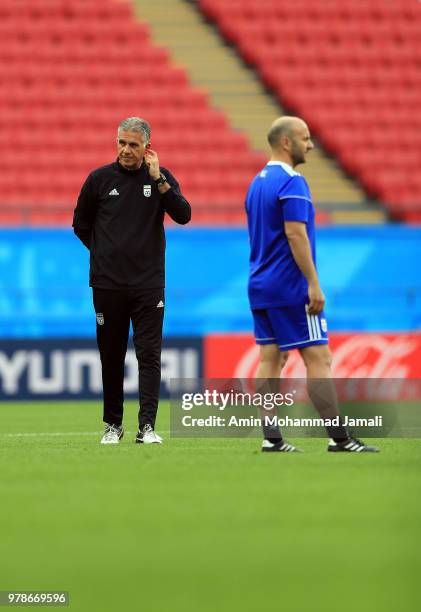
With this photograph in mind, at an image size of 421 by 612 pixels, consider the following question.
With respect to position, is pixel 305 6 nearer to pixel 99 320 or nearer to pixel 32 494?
pixel 99 320

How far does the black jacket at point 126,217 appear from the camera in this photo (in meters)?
7.88

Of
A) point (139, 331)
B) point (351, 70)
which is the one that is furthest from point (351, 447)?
point (351, 70)

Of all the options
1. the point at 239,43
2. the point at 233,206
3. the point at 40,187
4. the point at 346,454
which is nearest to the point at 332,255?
the point at 233,206

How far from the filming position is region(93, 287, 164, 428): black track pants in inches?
312

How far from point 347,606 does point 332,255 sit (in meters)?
12.4

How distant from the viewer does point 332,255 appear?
16.0 meters

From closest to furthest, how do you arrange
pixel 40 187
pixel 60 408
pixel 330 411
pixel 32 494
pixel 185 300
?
pixel 32 494 < pixel 330 411 < pixel 60 408 < pixel 185 300 < pixel 40 187

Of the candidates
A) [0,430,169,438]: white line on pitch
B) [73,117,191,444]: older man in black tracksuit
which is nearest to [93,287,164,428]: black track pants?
[73,117,191,444]: older man in black tracksuit

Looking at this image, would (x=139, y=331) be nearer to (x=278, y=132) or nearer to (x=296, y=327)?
(x=296, y=327)

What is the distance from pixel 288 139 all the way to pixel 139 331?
162cm

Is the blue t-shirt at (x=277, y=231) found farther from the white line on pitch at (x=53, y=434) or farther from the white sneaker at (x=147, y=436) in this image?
the white line on pitch at (x=53, y=434)

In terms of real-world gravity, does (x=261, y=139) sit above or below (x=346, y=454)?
above

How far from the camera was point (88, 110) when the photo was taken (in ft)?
64.5
